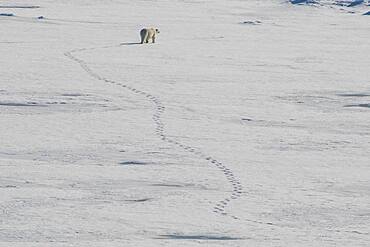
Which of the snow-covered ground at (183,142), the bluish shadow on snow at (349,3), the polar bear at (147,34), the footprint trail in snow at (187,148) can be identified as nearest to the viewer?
the snow-covered ground at (183,142)

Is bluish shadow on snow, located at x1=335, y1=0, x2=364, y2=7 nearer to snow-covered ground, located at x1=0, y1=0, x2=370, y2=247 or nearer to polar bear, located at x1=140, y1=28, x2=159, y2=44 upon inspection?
snow-covered ground, located at x1=0, y1=0, x2=370, y2=247

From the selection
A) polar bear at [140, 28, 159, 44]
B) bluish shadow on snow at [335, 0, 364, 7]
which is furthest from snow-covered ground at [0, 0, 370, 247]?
bluish shadow on snow at [335, 0, 364, 7]

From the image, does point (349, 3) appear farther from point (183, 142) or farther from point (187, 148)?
point (187, 148)

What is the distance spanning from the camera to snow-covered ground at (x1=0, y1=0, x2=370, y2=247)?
14.6 feet

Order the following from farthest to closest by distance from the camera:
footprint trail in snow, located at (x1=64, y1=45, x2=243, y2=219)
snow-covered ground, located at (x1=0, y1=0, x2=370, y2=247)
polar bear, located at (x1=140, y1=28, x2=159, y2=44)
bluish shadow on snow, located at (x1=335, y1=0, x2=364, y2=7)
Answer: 1. bluish shadow on snow, located at (x1=335, y1=0, x2=364, y2=7)
2. polar bear, located at (x1=140, y1=28, x2=159, y2=44)
3. footprint trail in snow, located at (x1=64, y1=45, x2=243, y2=219)
4. snow-covered ground, located at (x1=0, y1=0, x2=370, y2=247)

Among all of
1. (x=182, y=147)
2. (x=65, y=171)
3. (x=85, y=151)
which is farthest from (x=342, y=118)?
(x=65, y=171)

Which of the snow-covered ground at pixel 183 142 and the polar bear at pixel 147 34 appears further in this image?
the polar bear at pixel 147 34

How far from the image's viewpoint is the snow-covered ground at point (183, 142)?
14.6 ft

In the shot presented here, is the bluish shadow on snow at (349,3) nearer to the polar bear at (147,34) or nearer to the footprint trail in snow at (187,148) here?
the polar bear at (147,34)

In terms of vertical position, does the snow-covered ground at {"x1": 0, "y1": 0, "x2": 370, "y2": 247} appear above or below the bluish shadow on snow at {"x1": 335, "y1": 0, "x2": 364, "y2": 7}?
above

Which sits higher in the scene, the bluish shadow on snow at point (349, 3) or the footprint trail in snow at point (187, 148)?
the footprint trail in snow at point (187, 148)

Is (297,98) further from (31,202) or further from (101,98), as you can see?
(31,202)

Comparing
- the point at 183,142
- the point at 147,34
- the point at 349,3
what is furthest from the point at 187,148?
the point at 349,3

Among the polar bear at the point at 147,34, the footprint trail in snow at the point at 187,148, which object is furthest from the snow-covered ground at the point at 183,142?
the polar bear at the point at 147,34
